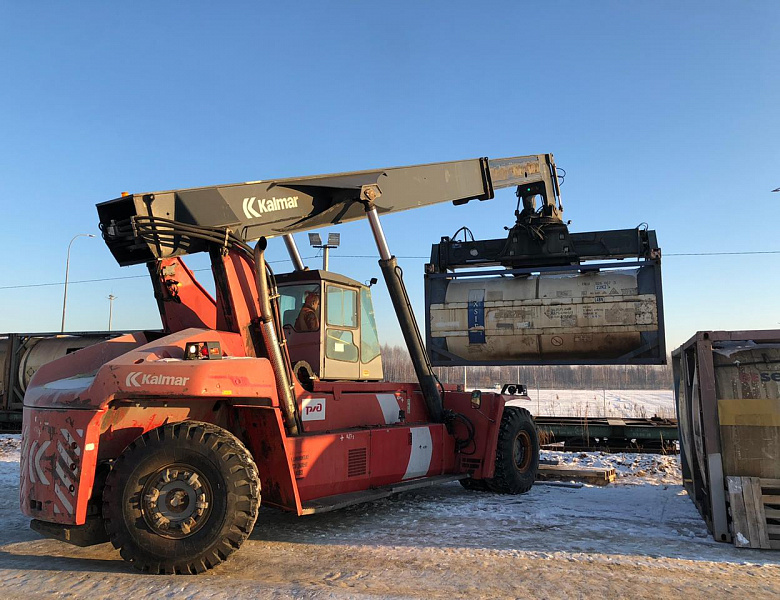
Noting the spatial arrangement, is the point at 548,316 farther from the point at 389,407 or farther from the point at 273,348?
the point at 273,348

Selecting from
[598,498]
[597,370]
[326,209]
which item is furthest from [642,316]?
[597,370]

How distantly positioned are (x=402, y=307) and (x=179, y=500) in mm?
3773

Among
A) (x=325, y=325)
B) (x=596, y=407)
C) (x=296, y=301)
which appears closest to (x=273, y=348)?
(x=325, y=325)

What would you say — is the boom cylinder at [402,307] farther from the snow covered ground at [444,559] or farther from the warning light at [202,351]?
the warning light at [202,351]

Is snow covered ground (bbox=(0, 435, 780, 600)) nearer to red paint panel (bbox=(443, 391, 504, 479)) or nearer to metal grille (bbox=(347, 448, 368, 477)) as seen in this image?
metal grille (bbox=(347, 448, 368, 477))

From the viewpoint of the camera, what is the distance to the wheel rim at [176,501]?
4.92 meters

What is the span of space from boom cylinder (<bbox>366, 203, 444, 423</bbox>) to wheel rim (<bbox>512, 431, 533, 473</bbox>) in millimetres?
1864

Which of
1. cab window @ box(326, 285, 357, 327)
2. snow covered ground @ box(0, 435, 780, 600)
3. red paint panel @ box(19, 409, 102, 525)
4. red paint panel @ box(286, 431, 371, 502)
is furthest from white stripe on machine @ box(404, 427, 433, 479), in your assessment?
red paint panel @ box(19, 409, 102, 525)

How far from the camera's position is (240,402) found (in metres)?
5.67

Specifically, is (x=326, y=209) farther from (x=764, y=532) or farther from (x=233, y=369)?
(x=764, y=532)

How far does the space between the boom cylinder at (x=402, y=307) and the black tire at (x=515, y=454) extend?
1373 mm

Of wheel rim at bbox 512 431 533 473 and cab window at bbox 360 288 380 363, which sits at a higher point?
cab window at bbox 360 288 380 363

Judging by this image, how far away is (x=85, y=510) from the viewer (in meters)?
4.79

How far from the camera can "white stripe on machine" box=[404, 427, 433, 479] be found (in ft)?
25.4
